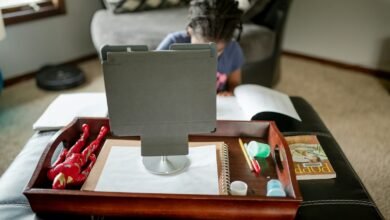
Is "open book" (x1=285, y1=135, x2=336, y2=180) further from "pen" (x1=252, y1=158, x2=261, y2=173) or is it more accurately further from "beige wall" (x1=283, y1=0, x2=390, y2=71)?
"beige wall" (x1=283, y1=0, x2=390, y2=71)

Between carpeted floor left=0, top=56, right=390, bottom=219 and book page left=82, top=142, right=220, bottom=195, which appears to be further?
carpeted floor left=0, top=56, right=390, bottom=219

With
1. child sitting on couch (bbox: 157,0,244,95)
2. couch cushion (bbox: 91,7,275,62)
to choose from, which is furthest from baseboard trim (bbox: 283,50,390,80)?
child sitting on couch (bbox: 157,0,244,95)

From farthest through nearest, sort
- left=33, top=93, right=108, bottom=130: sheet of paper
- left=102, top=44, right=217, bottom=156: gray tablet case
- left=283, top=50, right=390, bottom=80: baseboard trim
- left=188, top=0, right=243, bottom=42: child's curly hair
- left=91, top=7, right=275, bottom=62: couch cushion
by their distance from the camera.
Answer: left=283, top=50, right=390, bottom=80: baseboard trim → left=91, top=7, right=275, bottom=62: couch cushion → left=188, top=0, right=243, bottom=42: child's curly hair → left=33, top=93, right=108, bottom=130: sheet of paper → left=102, top=44, right=217, bottom=156: gray tablet case

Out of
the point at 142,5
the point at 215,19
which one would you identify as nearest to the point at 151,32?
the point at 142,5

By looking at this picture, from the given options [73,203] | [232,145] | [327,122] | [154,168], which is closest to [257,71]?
[327,122]

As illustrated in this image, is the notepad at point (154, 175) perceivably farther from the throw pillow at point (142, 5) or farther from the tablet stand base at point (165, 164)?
the throw pillow at point (142, 5)

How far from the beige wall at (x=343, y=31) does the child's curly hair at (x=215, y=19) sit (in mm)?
1556

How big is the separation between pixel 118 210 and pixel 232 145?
0.36 meters

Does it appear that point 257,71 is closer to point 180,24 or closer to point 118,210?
point 180,24

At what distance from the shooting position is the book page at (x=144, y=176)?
81 cm

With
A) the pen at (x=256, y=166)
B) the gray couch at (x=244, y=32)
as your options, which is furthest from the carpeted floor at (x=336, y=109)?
the pen at (x=256, y=166)

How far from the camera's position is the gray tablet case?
753mm

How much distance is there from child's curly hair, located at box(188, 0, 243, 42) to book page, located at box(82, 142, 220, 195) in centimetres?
55

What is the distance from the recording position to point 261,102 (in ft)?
4.06
